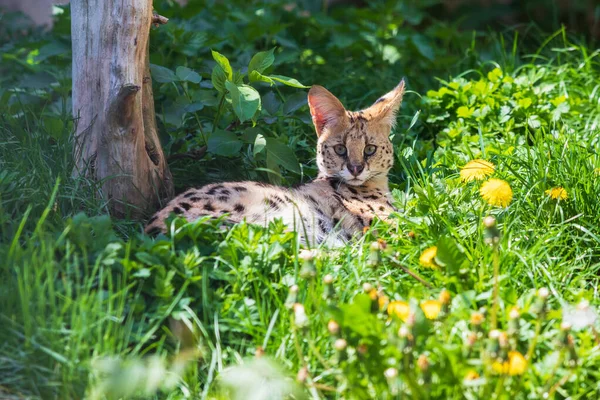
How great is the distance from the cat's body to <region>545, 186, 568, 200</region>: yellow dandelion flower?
84 centimetres

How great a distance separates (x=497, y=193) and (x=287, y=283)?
1.08 meters

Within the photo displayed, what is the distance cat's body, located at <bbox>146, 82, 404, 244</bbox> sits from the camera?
157 inches

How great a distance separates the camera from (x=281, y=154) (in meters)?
4.25

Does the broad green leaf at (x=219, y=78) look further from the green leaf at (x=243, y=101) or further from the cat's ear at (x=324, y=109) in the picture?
the cat's ear at (x=324, y=109)

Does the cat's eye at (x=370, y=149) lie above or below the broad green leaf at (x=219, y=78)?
below

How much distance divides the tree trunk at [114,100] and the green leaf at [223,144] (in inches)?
12.6

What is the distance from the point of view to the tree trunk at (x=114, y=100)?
12.5ft

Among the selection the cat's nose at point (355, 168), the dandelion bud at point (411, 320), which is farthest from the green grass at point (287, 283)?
the cat's nose at point (355, 168)

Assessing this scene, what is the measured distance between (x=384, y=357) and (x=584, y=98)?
328cm

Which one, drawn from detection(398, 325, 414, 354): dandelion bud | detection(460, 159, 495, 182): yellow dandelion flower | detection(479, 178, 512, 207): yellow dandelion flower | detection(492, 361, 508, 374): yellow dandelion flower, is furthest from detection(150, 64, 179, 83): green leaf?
detection(492, 361, 508, 374): yellow dandelion flower

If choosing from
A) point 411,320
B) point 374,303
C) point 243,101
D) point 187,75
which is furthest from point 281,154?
point 411,320

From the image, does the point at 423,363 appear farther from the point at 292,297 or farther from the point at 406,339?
the point at 292,297

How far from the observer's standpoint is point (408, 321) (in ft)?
8.23

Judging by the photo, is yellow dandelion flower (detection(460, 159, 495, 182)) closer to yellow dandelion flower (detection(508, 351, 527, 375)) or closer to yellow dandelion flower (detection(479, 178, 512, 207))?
yellow dandelion flower (detection(479, 178, 512, 207))
